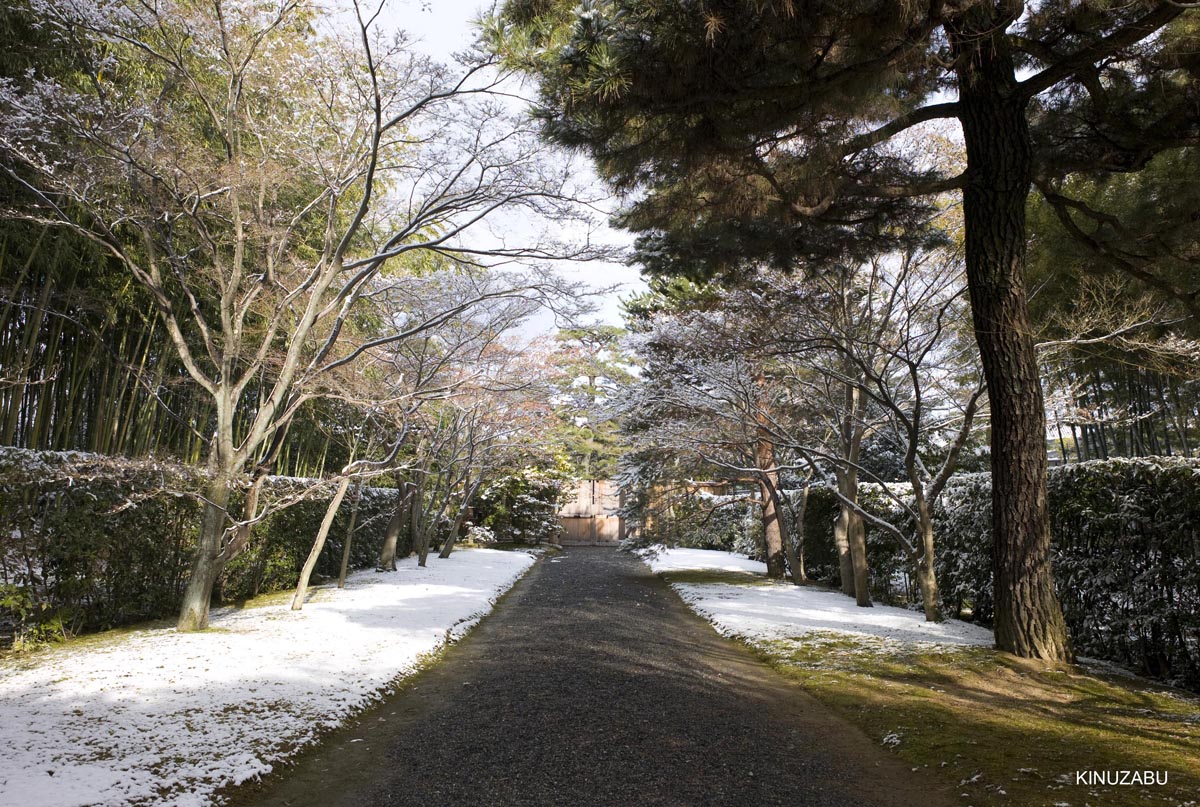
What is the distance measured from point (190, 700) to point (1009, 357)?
554 cm

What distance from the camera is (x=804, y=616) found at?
7.09m

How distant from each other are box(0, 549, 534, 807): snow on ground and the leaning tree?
3656 mm

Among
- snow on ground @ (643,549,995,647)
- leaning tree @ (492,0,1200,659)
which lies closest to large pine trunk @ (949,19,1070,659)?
leaning tree @ (492,0,1200,659)

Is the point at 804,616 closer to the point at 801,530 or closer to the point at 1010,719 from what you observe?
the point at 801,530

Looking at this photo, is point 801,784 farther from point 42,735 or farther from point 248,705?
point 42,735

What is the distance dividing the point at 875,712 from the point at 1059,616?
1786 millimetres

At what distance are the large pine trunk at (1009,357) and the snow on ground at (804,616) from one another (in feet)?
2.24

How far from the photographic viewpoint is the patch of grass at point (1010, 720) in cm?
263

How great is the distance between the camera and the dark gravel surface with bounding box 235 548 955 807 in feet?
8.87

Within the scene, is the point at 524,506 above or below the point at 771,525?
above

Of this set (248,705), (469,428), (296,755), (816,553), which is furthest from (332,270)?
(816,553)

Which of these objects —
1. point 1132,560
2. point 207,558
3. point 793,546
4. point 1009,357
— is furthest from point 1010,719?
point 793,546

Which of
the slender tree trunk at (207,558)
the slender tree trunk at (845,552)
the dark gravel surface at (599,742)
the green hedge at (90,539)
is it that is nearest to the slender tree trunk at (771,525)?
the slender tree trunk at (845,552)

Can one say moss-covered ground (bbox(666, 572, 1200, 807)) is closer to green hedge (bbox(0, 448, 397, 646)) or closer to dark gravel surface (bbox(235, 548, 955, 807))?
dark gravel surface (bbox(235, 548, 955, 807))
